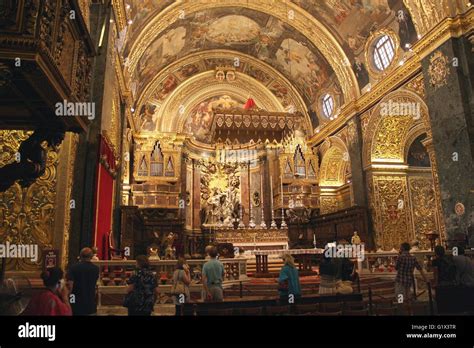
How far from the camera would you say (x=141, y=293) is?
425cm

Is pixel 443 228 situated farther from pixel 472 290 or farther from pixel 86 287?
pixel 86 287

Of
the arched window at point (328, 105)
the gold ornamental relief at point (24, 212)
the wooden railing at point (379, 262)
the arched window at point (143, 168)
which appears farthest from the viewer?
the arched window at point (328, 105)

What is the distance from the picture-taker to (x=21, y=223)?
20.5ft

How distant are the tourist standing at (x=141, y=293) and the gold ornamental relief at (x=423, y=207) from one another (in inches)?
505

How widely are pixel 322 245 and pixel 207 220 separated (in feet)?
19.1

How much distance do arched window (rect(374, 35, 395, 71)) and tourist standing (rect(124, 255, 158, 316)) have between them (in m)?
12.2

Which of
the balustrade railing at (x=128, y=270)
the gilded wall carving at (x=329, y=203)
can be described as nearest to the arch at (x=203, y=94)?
the gilded wall carving at (x=329, y=203)

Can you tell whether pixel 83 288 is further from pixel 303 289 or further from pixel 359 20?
pixel 359 20

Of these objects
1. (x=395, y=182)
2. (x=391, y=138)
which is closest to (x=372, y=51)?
(x=391, y=138)

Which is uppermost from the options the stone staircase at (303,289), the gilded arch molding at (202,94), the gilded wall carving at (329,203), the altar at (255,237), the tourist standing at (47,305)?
the gilded arch molding at (202,94)

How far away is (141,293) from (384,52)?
1295cm

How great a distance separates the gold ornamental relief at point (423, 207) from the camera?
14.5m

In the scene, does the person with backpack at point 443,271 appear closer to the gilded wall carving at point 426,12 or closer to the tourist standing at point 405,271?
the tourist standing at point 405,271

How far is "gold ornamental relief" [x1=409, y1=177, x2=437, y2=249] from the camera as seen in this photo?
47.5 ft
